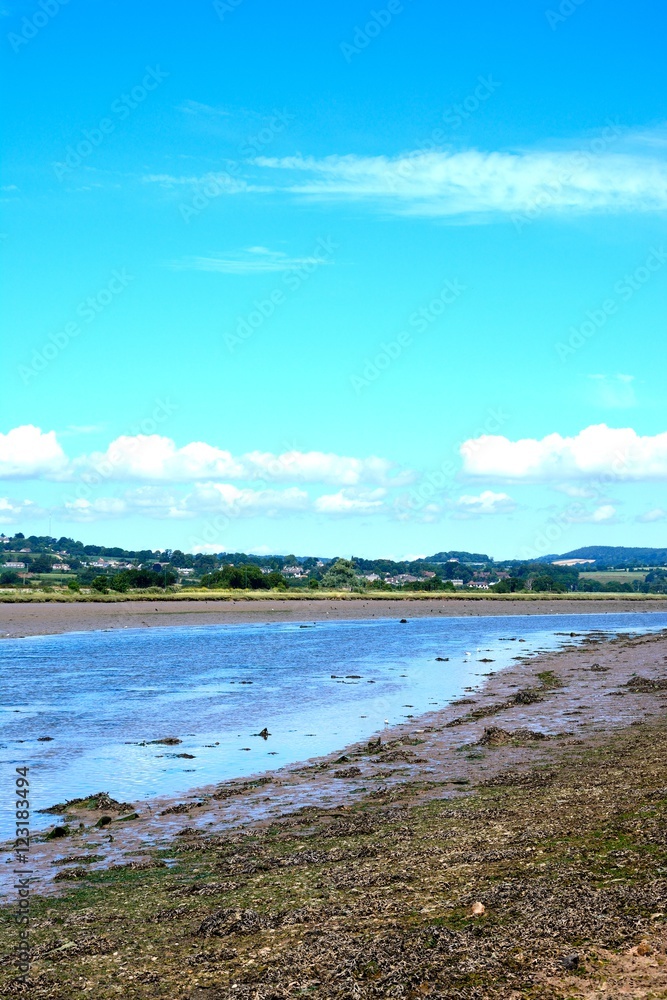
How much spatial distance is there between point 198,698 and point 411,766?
1494cm

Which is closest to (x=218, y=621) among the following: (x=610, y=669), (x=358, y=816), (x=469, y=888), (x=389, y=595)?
(x=610, y=669)

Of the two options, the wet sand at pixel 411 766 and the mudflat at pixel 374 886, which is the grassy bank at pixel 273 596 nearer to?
the wet sand at pixel 411 766

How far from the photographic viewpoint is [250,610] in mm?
102312

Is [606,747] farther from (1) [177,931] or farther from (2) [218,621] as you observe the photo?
(2) [218,621]

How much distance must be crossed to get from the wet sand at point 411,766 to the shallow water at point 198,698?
1.31m

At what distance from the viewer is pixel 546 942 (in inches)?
340

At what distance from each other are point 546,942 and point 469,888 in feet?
6.29

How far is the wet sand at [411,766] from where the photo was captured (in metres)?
15.5

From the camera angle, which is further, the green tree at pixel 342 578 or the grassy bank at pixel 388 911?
the green tree at pixel 342 578

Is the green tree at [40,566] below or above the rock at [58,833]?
above

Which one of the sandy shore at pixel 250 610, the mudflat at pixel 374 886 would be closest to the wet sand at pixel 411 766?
the mudflat at pixel 374 886

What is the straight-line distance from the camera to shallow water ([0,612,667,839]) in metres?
21.5

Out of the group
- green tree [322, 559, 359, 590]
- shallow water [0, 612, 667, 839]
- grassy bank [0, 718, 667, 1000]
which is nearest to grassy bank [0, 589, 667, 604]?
green tree [322, 559, 359, 590]

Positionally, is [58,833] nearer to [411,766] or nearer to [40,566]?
[411,766]
